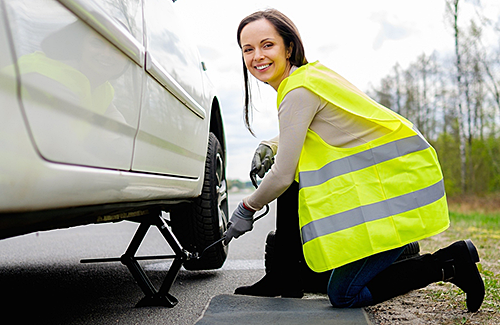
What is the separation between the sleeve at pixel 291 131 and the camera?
6.35 feet

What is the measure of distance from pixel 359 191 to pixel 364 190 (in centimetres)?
2

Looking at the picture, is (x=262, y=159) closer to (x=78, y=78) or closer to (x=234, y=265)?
(x=234, y=265)

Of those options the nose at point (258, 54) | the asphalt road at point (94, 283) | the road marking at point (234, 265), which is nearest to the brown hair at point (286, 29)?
the nose at point (258, 54)

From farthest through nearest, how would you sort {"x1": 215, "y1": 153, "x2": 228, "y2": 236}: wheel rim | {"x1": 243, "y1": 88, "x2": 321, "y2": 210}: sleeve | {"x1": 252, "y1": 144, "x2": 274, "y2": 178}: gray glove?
{"x1": 215, "y1": 153, "x2": 228, "y2": 236}: wheel rim, {"x1": 252, "y1": 144, "x2": 274, "y2": 178}: gray glove, {"x1": 243, "y1": 88, "x2": 321, "y2": 210}: sleeve

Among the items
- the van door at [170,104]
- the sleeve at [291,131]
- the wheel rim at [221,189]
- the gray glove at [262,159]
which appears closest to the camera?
the van door at [170,104]

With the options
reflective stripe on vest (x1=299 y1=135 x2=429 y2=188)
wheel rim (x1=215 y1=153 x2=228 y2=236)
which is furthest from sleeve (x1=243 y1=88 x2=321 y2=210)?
wheel rim (x1=215 y1=153 x2=228 y2=236)

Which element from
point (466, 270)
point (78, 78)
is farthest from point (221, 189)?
point (78, 78)

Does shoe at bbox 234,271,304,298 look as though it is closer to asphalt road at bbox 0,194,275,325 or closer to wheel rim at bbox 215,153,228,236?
asphalt road at bbox 0,194,275,325

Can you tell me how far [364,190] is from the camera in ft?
6.14

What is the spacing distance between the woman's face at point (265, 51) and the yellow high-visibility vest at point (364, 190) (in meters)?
0.23

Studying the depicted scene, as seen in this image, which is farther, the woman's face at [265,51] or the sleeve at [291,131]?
the woman's face at [265,51]

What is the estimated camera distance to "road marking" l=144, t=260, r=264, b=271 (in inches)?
133

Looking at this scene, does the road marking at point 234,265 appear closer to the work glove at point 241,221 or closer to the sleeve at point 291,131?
the work glove at point 241,221

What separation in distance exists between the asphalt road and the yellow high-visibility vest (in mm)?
704
